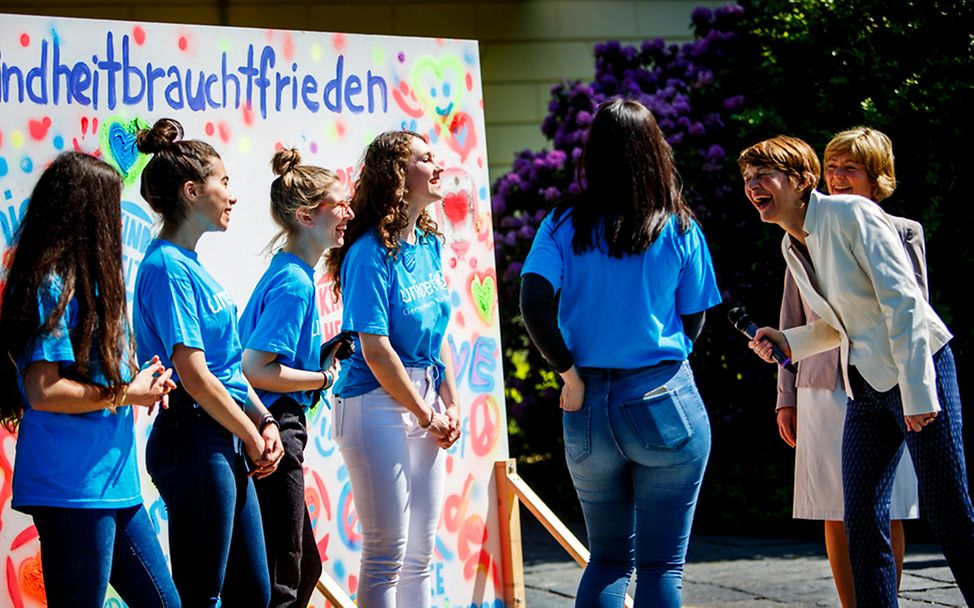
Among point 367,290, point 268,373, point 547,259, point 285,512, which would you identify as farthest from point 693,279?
point 285,512

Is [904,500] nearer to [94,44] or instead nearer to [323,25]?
[94,44]

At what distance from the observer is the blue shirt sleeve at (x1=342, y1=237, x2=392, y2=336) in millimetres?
3762

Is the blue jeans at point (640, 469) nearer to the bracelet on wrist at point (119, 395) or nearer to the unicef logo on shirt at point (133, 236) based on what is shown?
the bracelet on wrist at point (119, 395)

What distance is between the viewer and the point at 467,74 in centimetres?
489

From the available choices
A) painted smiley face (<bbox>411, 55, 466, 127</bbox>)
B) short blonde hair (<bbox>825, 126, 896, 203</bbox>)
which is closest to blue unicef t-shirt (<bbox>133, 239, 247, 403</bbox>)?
painted smiley face (<bbox>411, 55, 466, 127</bbox>)

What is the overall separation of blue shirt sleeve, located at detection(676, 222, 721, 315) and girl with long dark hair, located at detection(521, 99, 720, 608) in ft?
0.04

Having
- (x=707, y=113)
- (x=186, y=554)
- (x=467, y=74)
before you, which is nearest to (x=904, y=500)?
(x=467, y=74)

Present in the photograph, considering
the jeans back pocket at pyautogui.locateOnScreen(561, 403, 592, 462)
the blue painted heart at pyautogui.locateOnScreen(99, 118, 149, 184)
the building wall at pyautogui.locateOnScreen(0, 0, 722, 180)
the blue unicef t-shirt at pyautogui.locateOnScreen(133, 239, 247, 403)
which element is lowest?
the jeans back pocket at pyautogui.locateOnScreen(561, 403, 592, 462)

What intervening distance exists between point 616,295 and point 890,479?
99 cm

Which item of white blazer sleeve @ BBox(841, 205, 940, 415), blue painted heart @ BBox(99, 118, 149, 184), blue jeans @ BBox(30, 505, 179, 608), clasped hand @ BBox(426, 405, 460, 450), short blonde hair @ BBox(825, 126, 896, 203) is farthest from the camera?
short blonde hair @ BBox(825, 126, 896, 203)

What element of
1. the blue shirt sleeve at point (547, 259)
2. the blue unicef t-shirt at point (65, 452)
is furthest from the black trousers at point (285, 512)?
the blue shirt sleeve at point (547, 259)

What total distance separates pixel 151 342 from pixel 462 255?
1772mm

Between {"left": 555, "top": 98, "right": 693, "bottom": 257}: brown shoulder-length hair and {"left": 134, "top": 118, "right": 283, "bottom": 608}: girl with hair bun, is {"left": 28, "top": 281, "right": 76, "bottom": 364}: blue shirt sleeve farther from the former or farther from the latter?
{"left": 555, "top": 98, "right": 693, "bottom": 257}: brown shoulder-length hair

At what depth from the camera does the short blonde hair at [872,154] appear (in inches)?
171
